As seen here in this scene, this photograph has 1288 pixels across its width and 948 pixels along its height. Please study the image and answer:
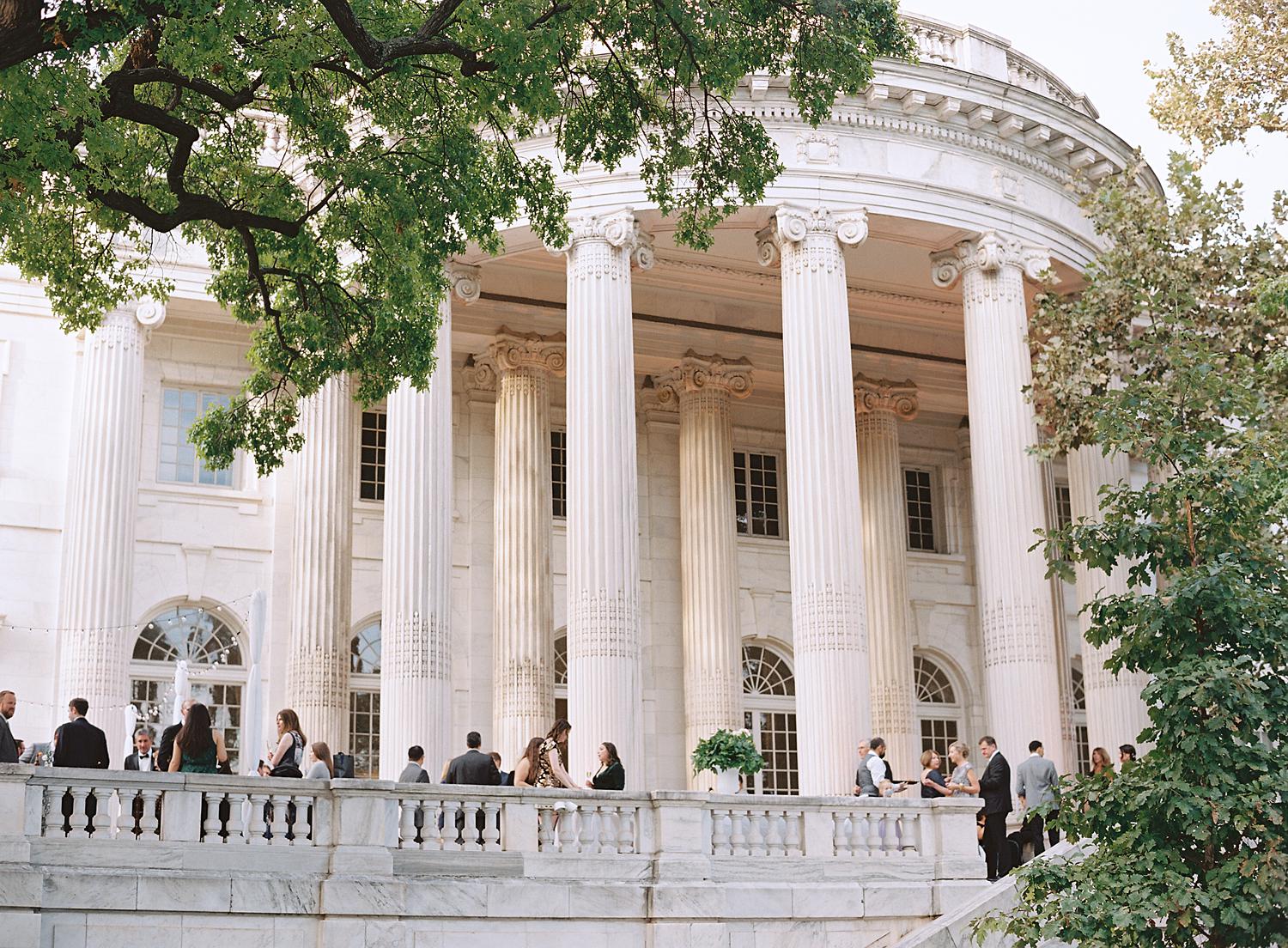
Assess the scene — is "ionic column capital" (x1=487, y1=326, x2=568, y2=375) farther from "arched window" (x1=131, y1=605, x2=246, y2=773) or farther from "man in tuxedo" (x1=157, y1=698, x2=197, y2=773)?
"man in tuxedo" (x1=157, y1=698, x2=197, y2=773)

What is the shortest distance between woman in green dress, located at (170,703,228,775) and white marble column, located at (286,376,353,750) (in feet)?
34.7

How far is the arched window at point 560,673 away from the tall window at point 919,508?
821cm

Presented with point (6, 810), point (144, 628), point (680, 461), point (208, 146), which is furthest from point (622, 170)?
point (6, 810)

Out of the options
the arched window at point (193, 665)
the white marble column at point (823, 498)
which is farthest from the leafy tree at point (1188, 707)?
the arched window at point (193, 665)

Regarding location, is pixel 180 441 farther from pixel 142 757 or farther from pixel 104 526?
pixel 142 757

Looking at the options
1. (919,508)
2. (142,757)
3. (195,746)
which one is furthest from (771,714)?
(195,746)

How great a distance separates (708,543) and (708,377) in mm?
3249

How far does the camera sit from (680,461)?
3325cm

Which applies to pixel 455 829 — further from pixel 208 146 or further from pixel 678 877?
pixel 208 146

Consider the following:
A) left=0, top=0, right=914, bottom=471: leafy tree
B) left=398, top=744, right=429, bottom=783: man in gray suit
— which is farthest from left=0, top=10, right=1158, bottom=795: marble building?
left=0, top=0, right=914, bottom=471: leafy tree

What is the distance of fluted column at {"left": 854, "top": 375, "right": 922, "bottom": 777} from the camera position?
32281 millimetres

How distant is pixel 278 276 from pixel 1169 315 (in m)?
10.1

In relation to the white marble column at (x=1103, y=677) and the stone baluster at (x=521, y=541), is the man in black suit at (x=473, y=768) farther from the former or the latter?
the white marble column at (x=1103, y=677)

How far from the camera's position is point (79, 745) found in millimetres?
16812
